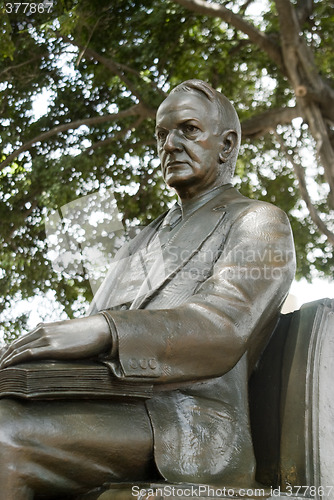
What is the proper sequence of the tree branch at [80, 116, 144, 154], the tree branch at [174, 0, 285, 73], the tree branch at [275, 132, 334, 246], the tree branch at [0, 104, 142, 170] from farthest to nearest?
the tree branch at [80, 116, 144, 154] < the tree branch at [0, 104, 142, 170] < the tree branch at [275, 132, 334, 246] < the tree branch at [174, 0, 285, 73]

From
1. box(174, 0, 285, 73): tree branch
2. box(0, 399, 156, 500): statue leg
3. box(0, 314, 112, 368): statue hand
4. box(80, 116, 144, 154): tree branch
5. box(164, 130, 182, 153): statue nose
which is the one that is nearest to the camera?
box(0, 399, 156, 500): statue leg

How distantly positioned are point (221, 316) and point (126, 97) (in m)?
6.99

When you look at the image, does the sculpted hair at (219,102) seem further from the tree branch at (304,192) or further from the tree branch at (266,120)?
the tree branch at (266,120)

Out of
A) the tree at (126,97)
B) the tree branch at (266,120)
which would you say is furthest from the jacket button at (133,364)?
the tree branch at (266,120)

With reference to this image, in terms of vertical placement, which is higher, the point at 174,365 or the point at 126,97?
the point at 126,97

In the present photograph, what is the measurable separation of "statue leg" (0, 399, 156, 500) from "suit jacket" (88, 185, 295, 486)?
81mm

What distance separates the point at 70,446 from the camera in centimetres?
229

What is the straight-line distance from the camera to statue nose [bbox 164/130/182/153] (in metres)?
3.16

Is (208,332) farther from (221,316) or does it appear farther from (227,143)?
(227,143)

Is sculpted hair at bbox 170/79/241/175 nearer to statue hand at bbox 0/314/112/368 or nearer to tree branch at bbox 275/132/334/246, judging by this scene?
statue hand at bbox 0/314/112/368

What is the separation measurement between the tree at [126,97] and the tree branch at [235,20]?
0.01 meters

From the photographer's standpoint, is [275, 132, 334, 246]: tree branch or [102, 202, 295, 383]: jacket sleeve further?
[275, 132, 334, 246]: tree branch

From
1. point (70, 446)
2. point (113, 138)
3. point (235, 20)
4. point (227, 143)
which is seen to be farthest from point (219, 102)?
point (113, 138)

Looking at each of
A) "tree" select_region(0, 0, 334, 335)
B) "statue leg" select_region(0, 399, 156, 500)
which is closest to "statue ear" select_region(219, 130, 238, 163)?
"statue leg" select_region(0, 399, 156, 500)
